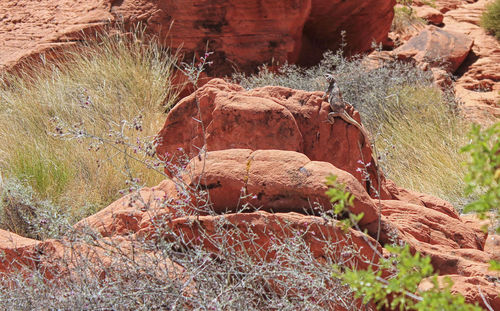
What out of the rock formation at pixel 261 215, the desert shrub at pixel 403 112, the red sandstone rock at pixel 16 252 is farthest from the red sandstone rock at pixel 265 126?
the desert shrub at pixel 403 112

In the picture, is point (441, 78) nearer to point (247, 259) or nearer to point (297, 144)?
point (297, 144)

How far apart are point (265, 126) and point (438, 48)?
778cm

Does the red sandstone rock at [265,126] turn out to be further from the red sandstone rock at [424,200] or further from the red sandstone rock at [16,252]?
the red sandstone rock at [16,252]

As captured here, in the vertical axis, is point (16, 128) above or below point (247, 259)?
below

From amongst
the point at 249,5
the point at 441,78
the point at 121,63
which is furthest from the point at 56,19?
the point at 441,78

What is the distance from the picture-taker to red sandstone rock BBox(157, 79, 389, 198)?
4.44 m

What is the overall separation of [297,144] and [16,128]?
351 centimetres

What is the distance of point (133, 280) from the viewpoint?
2.88 metres

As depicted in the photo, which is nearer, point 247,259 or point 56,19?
point 247,259

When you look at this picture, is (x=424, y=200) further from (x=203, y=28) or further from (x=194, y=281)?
(x=203, y=28)

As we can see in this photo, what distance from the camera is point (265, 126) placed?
174 inches

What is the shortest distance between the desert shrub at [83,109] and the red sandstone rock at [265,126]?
1.38ft

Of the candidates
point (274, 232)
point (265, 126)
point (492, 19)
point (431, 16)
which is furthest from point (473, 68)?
point (274, 232)

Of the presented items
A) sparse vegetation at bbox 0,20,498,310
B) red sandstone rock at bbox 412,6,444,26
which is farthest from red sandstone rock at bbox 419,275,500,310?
red sandstone rock at bbox 412,6,444,26
